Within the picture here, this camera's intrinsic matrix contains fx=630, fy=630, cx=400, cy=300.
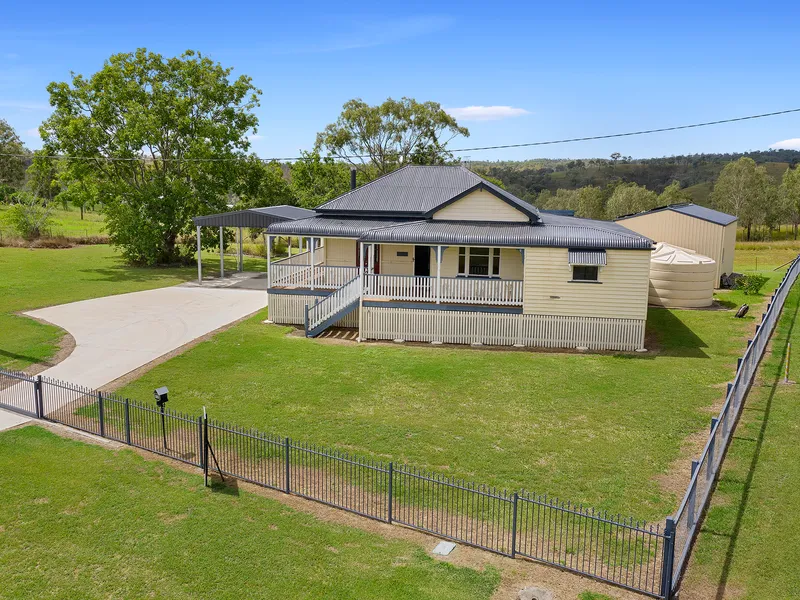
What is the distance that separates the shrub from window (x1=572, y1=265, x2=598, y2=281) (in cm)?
1427

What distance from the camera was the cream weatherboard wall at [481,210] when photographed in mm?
25078

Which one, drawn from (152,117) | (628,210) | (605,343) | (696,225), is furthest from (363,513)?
(628,210)

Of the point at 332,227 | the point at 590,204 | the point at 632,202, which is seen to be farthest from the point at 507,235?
the point at 590,204

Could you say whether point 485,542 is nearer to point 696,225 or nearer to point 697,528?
point 697,528

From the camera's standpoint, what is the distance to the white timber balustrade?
76.5 ft

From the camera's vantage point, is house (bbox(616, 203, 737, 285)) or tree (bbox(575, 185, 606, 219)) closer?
house (bbox(616, 203, 737, 285))

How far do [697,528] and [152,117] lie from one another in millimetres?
38283

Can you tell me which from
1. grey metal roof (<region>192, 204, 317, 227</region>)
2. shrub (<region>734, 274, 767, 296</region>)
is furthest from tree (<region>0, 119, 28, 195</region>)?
shrub (<region>734, 274, 767, 296</region>)

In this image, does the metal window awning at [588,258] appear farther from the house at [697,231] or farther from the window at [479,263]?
the house at [697,231]

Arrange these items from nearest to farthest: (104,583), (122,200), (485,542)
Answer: (104,583) → (485,542) → (122,200)

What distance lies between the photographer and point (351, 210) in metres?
27.4

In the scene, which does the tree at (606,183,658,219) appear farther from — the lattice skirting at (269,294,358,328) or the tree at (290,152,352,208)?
the lattice skirting at (269,294,358,328)

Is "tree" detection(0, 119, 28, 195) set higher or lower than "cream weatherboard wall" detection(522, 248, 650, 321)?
higher

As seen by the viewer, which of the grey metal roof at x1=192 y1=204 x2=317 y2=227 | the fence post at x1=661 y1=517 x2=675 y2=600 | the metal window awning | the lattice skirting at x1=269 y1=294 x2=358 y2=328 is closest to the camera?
the fence post at x1=661 y1=517 x2=675 y2=600
